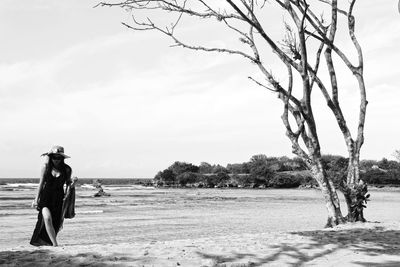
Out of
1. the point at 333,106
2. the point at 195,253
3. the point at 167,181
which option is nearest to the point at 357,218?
the point at 333,106

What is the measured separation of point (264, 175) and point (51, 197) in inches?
3639

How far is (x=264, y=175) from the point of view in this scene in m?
99.8

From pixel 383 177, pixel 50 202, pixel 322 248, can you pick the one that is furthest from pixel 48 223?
pixel 383 177

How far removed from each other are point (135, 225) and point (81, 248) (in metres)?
12.3

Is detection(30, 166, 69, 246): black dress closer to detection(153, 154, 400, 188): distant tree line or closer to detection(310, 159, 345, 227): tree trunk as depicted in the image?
detection(310, 159, 345, 227): tree trunk

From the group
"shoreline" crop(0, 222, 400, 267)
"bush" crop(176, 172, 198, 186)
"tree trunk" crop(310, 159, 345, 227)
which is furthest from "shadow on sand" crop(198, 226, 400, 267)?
"bush" crop(176, 172, 198, 186)

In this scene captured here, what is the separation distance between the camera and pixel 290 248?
27.4 feet

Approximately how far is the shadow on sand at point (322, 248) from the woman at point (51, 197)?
280 cm

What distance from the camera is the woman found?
8.80 meters

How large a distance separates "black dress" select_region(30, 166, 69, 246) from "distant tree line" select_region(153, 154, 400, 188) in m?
77.5

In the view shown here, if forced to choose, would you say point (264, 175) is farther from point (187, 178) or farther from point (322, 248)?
point (322, 248)

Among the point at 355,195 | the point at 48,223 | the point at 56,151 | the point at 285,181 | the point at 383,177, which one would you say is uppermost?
the point at 383,177

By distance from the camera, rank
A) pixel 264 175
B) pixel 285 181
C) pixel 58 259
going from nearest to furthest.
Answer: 1. pixel 58 259
2. pixel 285 181
3. pixel 264 175

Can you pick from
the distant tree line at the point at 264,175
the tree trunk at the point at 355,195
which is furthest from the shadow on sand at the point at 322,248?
the distant tree line at the point at 264,175
